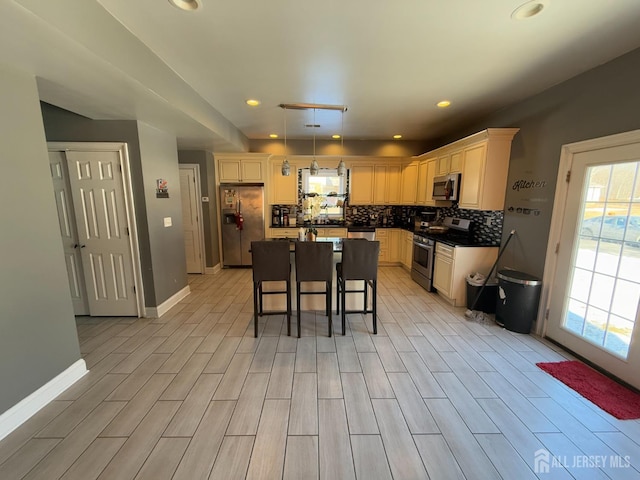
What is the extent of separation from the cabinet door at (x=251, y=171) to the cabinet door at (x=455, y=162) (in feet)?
11.6

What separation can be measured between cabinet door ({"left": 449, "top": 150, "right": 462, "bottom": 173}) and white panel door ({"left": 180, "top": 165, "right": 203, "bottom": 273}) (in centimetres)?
453

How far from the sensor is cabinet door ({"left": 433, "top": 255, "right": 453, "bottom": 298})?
12.3ft

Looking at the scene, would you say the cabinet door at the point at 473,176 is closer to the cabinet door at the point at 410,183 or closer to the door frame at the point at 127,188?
the cabinet door at the point at 410,183

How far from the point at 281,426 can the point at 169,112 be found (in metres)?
3.04

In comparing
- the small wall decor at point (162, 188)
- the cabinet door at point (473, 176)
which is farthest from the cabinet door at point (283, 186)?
the cabinet door at point (473, 176)

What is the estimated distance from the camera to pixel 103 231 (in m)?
3.10

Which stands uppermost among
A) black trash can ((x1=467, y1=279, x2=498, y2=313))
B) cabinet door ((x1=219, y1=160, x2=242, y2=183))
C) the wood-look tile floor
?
cabinet door ((x1=219, y1=160, x2=242, y2=183))

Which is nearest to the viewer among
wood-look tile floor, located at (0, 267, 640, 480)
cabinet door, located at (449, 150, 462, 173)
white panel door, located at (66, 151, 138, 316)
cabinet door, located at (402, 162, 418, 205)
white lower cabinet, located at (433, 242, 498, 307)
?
wood-look tile floor, located at (0, 267, 640, 480)

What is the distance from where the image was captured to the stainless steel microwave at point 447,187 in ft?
13.2

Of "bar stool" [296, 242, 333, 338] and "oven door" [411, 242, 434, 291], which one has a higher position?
"bar stool" [296, 242, 333, 338]

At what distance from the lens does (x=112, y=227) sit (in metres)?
3.11

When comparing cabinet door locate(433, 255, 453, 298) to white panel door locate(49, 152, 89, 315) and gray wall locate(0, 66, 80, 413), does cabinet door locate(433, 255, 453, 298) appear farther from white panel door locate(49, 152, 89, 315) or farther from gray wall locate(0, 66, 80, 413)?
white panel door locate(49, 152, 89, 315)

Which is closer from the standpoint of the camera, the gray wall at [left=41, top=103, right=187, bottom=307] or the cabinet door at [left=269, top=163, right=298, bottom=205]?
the gray wall at [left=41, top=103, right=187, bottom=307]

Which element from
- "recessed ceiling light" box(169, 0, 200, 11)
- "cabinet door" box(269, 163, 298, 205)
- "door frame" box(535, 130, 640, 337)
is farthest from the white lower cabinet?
"recessed ceiling light" box(169, 0, 200, 11)
